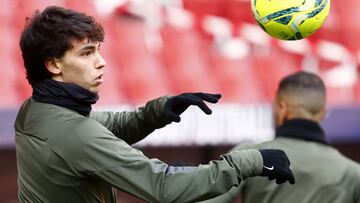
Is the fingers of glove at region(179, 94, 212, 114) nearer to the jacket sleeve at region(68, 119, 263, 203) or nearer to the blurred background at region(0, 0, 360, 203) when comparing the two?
the jacket sleeve at region(68, 119, 263, 203)

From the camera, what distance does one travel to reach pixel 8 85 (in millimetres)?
8180

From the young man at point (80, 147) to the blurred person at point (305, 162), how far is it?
3.41 feet

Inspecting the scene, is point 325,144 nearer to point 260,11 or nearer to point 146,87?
point 260,11

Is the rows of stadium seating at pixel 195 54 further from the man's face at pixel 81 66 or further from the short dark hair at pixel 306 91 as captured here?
the man's face at pixel 81 66

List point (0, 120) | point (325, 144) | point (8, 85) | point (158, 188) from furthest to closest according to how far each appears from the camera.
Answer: point (8, 85) → point (0, 120) → point (325, 144) → point (158, 188)

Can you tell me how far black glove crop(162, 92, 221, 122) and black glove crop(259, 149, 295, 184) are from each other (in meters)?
0.32

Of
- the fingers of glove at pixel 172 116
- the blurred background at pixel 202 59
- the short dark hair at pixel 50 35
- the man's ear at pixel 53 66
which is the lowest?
the blurred background at pixel 202 59

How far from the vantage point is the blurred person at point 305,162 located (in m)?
4.83

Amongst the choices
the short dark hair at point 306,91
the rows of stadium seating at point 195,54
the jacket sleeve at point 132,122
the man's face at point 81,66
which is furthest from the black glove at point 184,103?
the rows of stadium seating at point 195,54

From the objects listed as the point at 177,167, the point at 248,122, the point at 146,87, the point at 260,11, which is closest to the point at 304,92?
the point at 260,11

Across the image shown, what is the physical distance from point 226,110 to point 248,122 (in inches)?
8.5

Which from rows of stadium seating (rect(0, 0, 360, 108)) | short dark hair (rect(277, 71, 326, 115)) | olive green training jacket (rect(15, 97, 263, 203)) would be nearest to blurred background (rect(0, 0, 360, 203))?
rows of stadium seating (rect(0, 0, 360, 108))

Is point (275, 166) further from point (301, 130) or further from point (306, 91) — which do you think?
point (306, 91)

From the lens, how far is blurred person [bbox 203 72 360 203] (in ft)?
15.8
